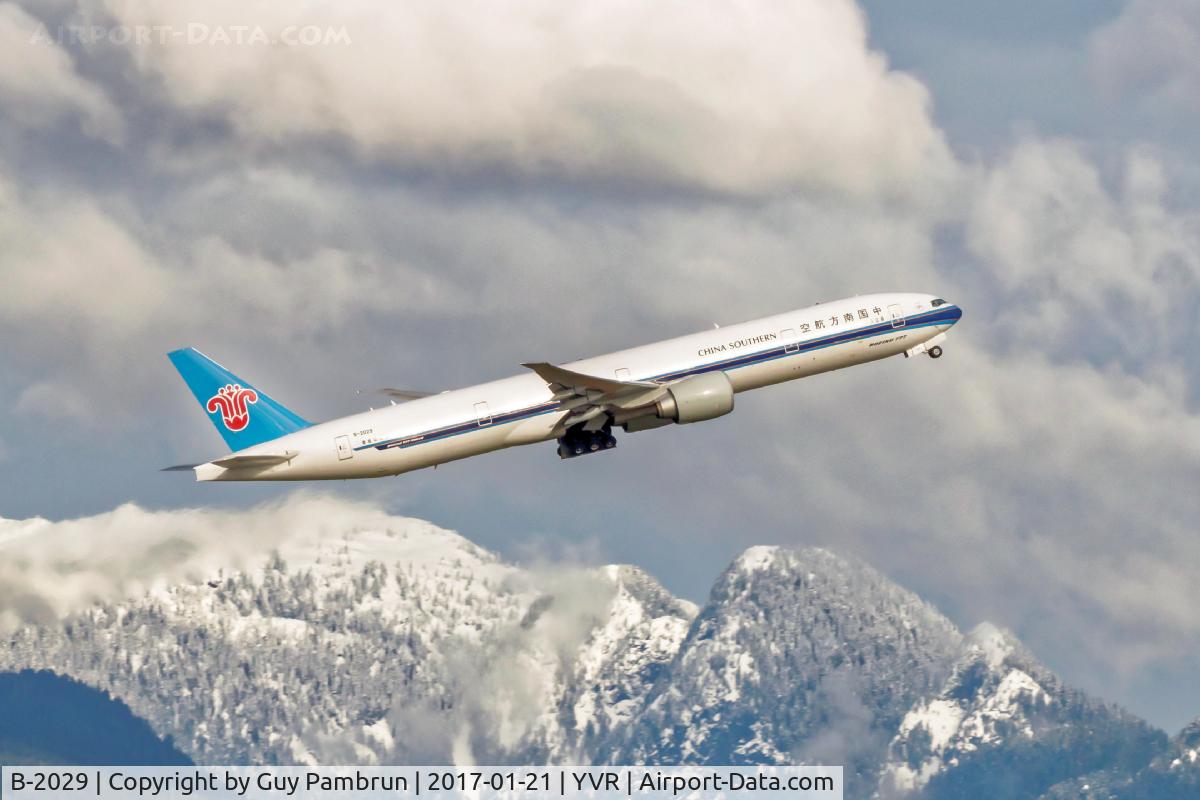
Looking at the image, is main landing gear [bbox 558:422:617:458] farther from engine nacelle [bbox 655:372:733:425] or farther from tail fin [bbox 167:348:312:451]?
tail fin [bbox 167:348:312:451]

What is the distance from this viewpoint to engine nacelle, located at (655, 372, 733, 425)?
96.1m

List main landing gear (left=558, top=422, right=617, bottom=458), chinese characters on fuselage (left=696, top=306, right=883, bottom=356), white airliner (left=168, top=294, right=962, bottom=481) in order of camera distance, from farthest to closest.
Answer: main landing gear (left=558, top=422, right=617, bottom=458) → chinese characters on fuselage (left=696, top=306, right=883, bottom=356) → white airliner (left=168, top=294, right=962, bottom=481)

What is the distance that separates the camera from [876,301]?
103 m

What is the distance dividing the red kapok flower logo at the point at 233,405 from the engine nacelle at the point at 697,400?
24.6 meters

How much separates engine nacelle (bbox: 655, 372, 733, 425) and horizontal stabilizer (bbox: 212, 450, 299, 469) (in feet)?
70.4

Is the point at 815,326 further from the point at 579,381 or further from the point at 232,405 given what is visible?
the point at 232,405

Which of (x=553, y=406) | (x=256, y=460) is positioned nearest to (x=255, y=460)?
(x=256, y=460)

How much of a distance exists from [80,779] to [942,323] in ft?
189

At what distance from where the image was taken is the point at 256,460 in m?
96.5

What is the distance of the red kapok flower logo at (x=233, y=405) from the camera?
101 metres

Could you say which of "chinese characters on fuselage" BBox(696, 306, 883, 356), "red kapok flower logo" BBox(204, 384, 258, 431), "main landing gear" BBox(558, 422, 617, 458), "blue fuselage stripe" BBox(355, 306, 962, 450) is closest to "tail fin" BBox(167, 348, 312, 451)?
"red kapok flower logo" BBox(204, 384, 258, 431)

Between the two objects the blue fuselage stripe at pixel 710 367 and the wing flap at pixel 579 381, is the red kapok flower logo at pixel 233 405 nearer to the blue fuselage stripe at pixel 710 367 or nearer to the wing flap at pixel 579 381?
the blue fuselage stripe at pixel 710 367

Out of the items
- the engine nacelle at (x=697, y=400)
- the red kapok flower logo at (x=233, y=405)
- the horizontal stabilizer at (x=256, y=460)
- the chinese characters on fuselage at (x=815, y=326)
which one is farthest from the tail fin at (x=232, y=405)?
the chinese characters on fuselage at (x=815, y=326)

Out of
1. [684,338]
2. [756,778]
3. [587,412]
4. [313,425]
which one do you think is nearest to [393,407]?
[313,425]
